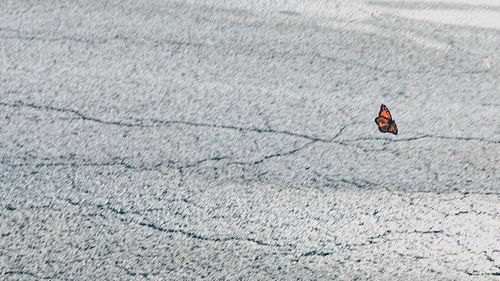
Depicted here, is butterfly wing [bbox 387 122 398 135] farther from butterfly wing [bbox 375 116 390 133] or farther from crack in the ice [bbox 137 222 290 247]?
crack in the ice [bbox 137 222 290 247]

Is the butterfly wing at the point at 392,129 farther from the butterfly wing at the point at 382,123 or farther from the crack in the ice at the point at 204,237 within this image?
the crack in the ice at the point at 204,237

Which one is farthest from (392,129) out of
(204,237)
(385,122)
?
(204,237)

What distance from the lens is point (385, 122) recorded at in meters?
4.29

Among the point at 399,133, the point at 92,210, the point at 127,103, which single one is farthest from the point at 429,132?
the point at 92,210

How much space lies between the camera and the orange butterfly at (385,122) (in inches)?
168

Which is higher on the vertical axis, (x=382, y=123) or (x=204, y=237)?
(x=204, y=237)

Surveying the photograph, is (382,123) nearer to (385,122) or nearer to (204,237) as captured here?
(385,122)

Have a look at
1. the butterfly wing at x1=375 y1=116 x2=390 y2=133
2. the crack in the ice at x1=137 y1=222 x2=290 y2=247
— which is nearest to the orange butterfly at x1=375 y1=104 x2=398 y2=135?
the butterfly wing at x1=375 y1=116 x2=390 y2=133

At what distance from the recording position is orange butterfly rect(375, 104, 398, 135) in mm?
4262

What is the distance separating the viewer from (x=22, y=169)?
3.75m

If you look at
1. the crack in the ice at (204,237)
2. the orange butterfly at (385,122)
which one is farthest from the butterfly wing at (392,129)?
the crack in the ice at (204,237)

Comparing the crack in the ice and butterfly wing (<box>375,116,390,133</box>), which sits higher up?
the crack in the ice

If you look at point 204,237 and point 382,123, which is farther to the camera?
point 382,123

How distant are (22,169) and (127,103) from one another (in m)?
0.87
